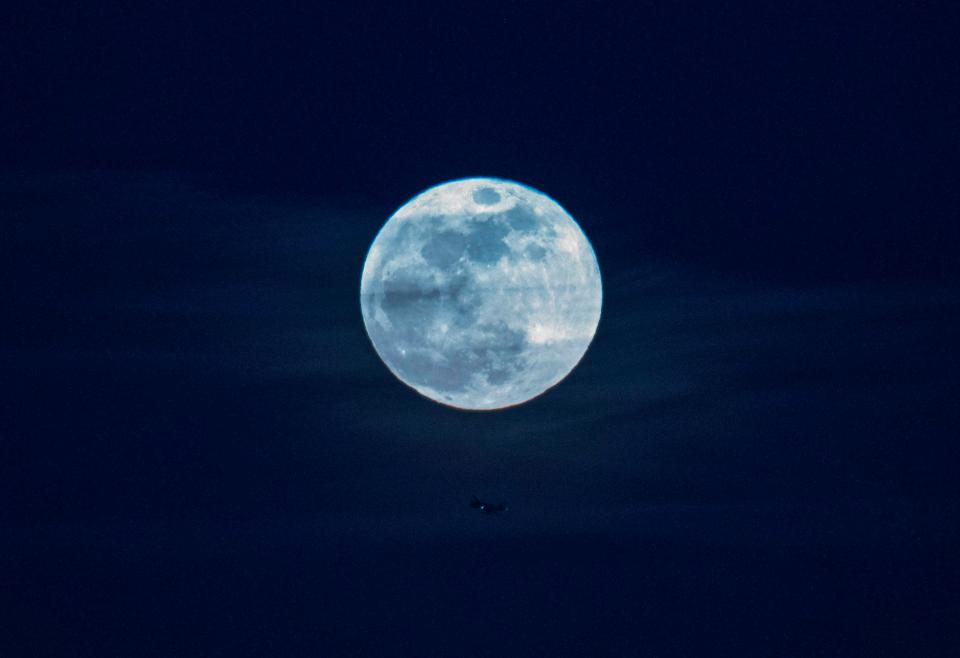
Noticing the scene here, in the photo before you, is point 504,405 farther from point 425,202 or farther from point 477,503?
point 425,202

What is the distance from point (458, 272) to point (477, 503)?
Answer: 443 cm

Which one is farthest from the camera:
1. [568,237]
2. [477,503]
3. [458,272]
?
[477,503]

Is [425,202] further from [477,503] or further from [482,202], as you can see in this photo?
[477,503]

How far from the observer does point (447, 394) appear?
11.8 m

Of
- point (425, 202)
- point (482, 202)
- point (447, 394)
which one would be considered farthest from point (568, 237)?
point (447, 394)

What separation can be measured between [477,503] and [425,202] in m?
5.05

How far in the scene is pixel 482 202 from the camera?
1120 centimetres

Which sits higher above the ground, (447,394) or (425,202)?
(425,202)

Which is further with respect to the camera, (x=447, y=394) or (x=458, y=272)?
(x=447, y=394)

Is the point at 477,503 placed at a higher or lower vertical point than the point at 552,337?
lower

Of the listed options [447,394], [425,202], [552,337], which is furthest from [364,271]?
[552,337]

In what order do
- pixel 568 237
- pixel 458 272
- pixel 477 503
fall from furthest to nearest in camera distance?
pixel 477 503 < pixel 568 237 < pixel 458 272

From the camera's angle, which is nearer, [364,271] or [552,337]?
[552,337]

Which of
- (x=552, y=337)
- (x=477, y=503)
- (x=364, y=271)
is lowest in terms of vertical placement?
(x=477, y=503)
